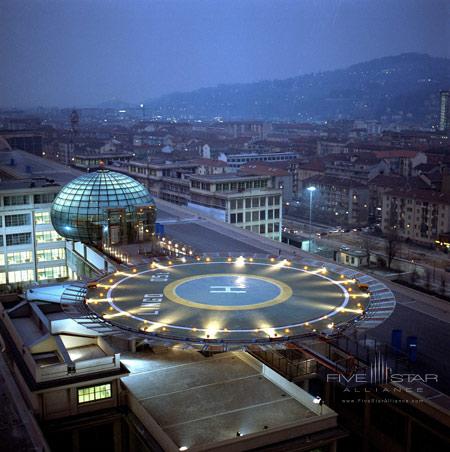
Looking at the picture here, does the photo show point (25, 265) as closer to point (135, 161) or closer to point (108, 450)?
point (108, 450)

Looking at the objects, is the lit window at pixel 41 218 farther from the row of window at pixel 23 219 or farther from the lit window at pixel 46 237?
the lit window at pixel 46 237

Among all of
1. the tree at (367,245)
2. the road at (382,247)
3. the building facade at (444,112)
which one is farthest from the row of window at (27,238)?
the building facade at (444,112)

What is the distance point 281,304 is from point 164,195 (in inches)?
1840

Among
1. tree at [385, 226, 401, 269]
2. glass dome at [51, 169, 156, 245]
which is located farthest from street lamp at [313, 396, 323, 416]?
tree at [385, 226, 401, 269]

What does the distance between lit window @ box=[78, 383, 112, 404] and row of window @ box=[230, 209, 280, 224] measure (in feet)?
108

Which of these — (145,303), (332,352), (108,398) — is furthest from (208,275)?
(108,398)

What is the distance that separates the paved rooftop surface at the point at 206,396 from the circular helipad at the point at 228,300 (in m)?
1.07

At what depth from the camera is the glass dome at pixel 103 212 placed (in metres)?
27.6

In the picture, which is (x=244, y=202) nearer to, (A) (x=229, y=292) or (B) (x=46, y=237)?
(B) (x=46, y=237)

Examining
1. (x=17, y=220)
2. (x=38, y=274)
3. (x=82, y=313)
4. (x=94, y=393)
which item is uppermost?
(x=82, y=313)

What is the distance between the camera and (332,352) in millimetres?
16375

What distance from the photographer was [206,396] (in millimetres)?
14016

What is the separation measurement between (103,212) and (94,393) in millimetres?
14356

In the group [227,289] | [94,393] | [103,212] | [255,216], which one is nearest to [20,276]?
[103,212]
